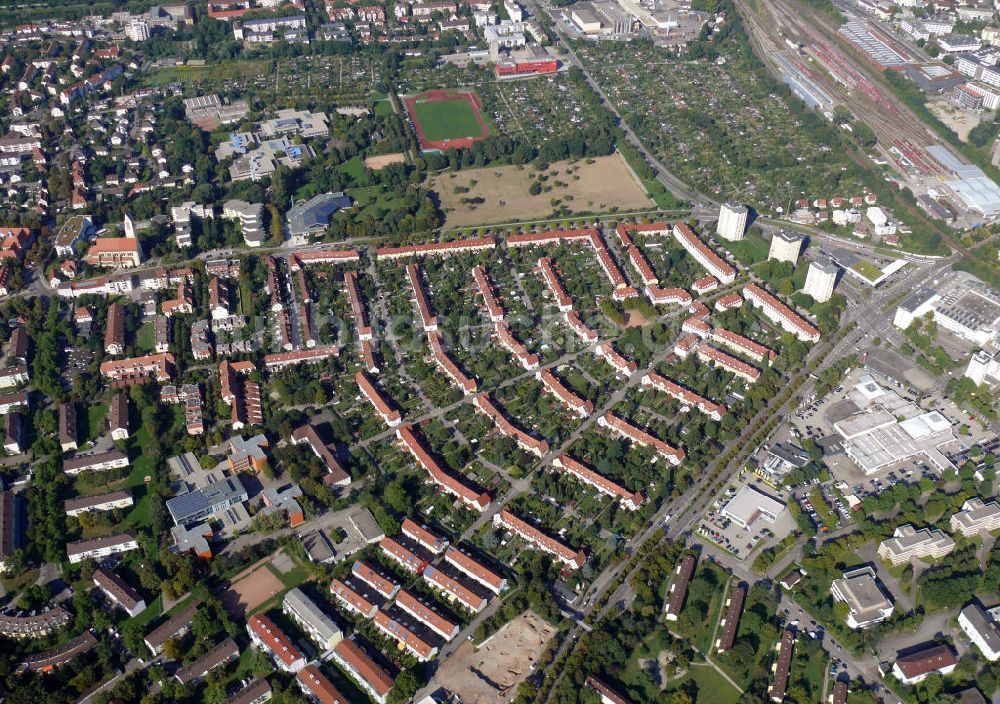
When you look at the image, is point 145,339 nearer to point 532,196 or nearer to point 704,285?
point 532,196

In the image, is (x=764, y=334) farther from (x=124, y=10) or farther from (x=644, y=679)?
(x=124, y=10)

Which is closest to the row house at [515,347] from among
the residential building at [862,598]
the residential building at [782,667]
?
the residential building at [862,598]

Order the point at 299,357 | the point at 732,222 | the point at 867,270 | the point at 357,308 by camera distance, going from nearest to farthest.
A: the point at 299,357 → the point at 357,308 → the point at 867,270 → the point at 732,222

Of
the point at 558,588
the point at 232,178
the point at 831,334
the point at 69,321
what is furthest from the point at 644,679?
the point at 232,178

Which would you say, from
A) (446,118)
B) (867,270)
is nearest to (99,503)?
(867,270)

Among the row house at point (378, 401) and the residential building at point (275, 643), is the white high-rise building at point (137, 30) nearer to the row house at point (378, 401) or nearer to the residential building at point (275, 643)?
the row house at point (378, 401)
